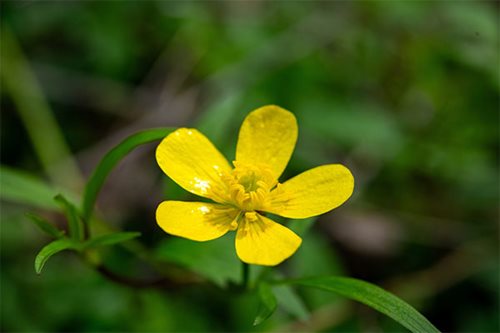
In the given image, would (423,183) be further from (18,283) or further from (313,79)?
(18,283)

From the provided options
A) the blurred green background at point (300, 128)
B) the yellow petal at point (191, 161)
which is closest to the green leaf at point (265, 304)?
the yellow petal at point (191, 161)

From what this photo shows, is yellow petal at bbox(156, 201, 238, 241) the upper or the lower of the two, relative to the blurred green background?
lower

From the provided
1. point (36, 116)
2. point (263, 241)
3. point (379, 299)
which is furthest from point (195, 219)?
point (36, 116)

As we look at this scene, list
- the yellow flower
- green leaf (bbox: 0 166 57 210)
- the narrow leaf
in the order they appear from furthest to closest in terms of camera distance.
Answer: green leaf (bbox: 0 166 57 210) → the narrow leaf → the yellow flower

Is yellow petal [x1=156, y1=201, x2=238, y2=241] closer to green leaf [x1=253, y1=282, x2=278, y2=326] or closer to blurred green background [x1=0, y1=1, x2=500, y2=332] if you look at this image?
green leaf [x1=253, y1=282, x2=278, y2=326]

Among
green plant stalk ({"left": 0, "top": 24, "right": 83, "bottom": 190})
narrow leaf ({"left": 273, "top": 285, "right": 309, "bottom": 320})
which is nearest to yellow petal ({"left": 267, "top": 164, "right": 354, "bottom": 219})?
narrow leaf ({"left": 273, "top": 285, "right": 309, "bottom": 320})

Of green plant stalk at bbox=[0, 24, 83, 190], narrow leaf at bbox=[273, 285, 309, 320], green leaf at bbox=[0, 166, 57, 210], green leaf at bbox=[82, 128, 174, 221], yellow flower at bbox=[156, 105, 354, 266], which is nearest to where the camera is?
yellow flower at bbox=[156, 105, 354, 266]

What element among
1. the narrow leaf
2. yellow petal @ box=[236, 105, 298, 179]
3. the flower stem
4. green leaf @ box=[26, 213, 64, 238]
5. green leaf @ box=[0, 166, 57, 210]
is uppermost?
green leaf @ box=[0, 166, 57, 210]

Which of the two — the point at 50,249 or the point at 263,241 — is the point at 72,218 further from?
the point at 263,241
